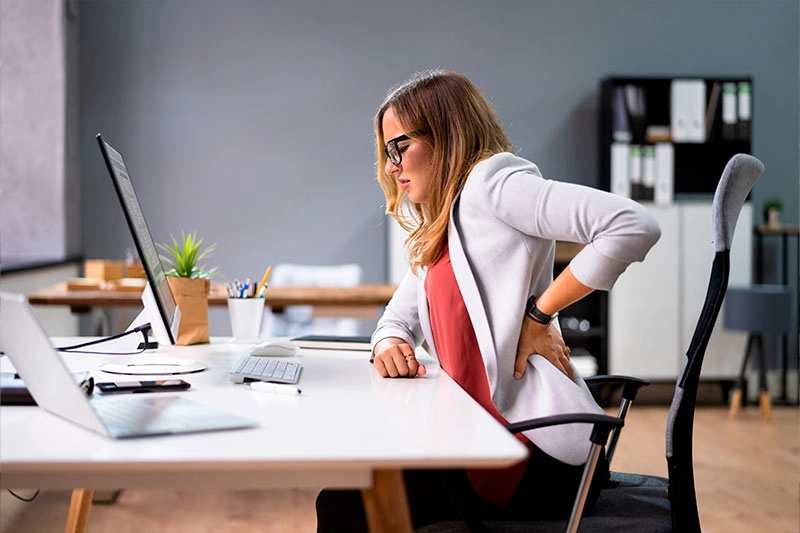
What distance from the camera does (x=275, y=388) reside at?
1.34 metres

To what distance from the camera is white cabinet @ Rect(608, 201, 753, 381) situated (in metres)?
4.99

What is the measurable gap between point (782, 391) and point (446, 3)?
3.33 metres

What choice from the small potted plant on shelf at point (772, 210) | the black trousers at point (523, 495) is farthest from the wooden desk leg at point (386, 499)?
the small potted plant on shelf at point (772, 210)

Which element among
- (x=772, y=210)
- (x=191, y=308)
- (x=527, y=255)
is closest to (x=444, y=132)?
(x=527, y=255)

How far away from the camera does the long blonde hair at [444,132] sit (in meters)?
1.59

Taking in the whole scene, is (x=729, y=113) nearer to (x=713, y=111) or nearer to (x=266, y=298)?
(x=713, y=111)

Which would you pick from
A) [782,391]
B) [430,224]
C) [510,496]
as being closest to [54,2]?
[430,224]

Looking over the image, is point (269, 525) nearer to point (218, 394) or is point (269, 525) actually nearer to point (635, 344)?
point (218, 394)

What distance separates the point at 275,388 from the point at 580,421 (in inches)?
19.2

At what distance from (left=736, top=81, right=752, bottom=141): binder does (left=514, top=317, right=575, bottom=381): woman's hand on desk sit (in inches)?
160

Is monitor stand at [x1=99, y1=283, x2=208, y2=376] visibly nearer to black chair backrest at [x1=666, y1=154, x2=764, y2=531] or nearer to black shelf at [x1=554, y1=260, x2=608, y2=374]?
black chair backrest at [x1=666, y1=154, x2=764, y2=531]

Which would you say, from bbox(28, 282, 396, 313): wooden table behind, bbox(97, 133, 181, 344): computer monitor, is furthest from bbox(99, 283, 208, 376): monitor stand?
bbox(28, 282, 396, 313): wooden table behind

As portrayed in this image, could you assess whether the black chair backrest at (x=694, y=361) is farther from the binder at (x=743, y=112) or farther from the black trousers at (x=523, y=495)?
the binder at (x=743, y=112)

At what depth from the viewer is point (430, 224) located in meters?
1.65
